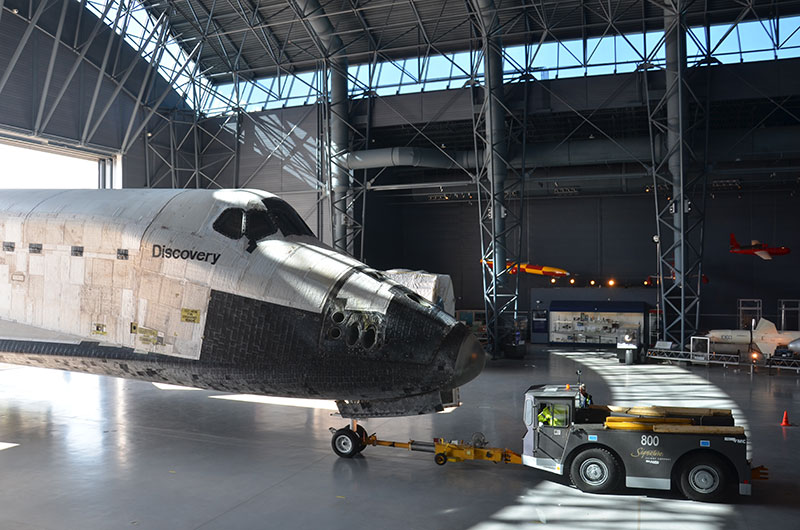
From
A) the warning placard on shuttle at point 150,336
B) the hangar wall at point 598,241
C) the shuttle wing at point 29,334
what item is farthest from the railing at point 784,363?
the shuttle wing at point 29,334

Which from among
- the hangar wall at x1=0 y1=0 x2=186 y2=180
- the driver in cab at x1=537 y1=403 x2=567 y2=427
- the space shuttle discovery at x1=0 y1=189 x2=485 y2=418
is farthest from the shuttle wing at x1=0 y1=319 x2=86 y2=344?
the hangar wall at x1=0 y1=0 x2=186 y2=180

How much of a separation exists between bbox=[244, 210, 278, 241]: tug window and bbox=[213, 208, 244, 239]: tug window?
89 millimetres

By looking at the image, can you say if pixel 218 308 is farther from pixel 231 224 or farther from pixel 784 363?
pixel 784 363

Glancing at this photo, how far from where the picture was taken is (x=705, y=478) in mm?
9219

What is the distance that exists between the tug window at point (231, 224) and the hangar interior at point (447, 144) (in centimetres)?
422

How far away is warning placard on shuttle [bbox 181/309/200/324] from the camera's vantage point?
28.3 ft

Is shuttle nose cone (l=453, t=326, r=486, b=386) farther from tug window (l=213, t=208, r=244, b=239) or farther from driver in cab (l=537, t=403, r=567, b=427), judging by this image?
tug window (l=213, t=208, r=244, b=239)

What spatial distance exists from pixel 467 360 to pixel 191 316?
159 inches

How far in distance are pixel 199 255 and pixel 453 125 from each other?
2683 cm

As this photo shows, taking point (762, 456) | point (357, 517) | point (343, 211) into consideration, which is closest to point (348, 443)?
point (357, 517)

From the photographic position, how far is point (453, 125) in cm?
3362

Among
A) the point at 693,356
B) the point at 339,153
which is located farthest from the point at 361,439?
the point at 339,153

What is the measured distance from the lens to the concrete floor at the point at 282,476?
8258 millimetres

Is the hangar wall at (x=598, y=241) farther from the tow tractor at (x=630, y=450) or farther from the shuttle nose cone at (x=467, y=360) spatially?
the shuttle nose cone at (x=467, y=360)
